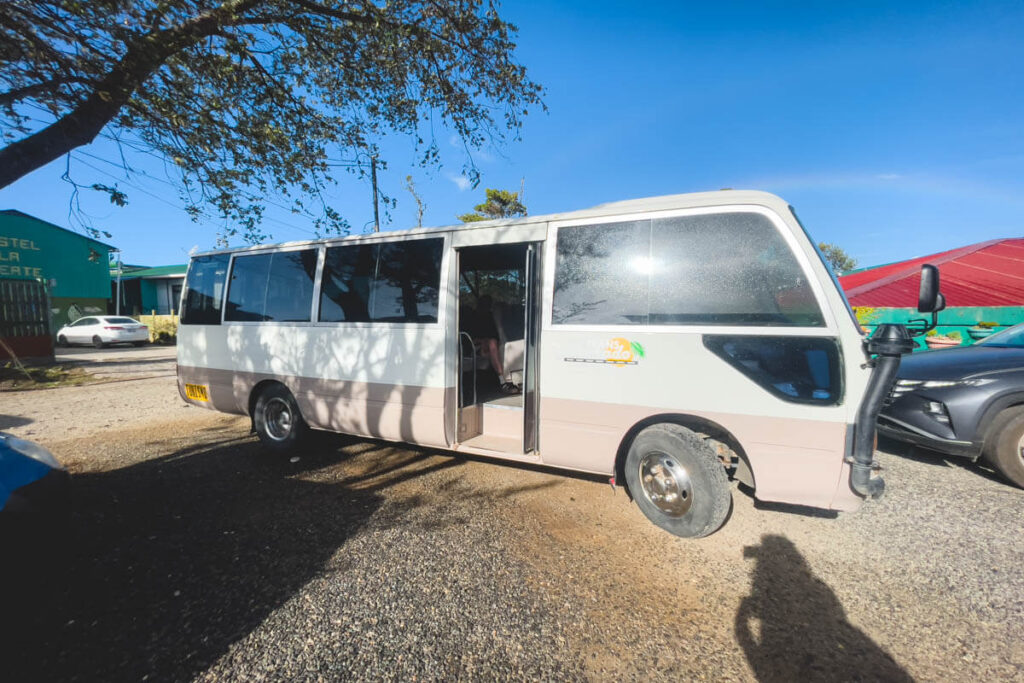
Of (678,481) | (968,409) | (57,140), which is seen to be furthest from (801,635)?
(57,140)

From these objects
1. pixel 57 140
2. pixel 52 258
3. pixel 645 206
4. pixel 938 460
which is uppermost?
pixel 52 258

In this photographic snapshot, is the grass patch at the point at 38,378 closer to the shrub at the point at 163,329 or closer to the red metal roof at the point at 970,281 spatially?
the shrub at the point at 163,329

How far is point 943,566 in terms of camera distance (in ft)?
8.84

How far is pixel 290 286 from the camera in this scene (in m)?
4.64

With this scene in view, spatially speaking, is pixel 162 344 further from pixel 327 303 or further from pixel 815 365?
pixel 815 365

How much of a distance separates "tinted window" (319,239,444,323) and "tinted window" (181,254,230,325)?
6.05 ft

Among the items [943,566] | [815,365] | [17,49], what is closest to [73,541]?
[17,49]

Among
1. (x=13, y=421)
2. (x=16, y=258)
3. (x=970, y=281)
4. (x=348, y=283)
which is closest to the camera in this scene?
(x=348, y=283)

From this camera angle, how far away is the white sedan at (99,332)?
18516 millimetres

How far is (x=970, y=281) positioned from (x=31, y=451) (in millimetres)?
18208

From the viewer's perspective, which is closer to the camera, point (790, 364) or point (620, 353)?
point (790, 364)

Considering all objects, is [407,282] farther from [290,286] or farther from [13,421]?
[13,421]

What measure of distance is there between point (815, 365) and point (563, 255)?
6.52ft

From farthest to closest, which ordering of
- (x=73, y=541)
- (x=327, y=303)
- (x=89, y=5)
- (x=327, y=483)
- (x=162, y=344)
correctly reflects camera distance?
1. (x=162, y=344)
2. (x=327, y=303)
3. (x=327, y=483)
4. (x=89, y=5)
5. (x=73, y=541)
